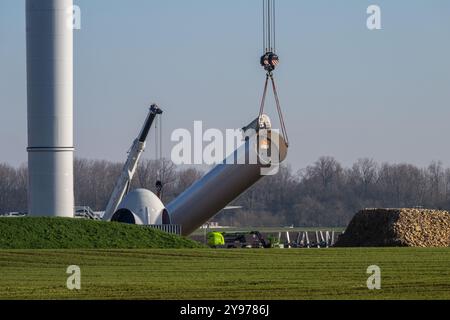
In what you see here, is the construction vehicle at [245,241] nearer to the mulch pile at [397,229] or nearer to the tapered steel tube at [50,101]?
the mulch pile at [397,229]

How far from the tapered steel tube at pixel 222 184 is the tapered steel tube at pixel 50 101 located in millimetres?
5621

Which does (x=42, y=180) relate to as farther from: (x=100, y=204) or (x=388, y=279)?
(x=100, y=204)

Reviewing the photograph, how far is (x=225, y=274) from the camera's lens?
32500 mm

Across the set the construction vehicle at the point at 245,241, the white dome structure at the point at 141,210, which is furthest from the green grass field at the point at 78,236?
the construction vehicle at the point at 245,241

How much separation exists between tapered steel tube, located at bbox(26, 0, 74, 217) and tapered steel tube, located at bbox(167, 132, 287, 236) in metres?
5.62

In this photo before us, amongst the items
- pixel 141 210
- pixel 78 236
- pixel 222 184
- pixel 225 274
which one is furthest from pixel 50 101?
pixel 225 274

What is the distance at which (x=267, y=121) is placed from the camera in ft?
182

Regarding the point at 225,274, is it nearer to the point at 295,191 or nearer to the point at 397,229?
the point at 397,229

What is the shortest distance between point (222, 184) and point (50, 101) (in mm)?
8686

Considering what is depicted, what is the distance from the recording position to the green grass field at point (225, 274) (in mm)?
26578

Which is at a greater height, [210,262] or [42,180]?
[42,180]
